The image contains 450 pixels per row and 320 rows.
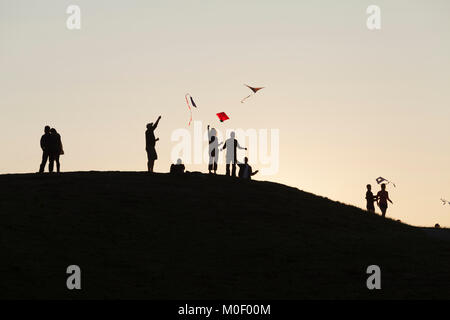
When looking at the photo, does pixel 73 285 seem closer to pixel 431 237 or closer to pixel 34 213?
pixel 34 213

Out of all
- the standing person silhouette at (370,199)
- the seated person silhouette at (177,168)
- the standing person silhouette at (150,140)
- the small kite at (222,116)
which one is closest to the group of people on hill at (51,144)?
the standing person silhouette at (150,140)

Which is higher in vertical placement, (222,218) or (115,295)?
(222,218)

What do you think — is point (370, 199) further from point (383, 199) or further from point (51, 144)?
point (51, 144)

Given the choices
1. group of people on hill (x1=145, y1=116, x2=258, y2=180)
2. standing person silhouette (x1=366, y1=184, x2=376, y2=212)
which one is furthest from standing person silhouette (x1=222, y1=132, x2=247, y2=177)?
standing person silhouette (x1=366, y1=184, x2=376, y2=212)

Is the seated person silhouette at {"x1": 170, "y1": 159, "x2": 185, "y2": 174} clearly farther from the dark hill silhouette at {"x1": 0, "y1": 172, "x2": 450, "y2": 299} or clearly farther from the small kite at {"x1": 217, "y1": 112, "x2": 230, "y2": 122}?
the small kite at {"x1": 217, "y1": 112, "x2": 230, "y2": 122}

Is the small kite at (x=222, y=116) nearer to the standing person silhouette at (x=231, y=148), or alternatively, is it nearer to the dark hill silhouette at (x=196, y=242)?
the standing person silhouette at (x=231, y=148)

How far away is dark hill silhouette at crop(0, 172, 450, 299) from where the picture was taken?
96.3 feet

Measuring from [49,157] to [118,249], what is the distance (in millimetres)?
12852

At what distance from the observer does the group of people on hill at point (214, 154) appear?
45.2m

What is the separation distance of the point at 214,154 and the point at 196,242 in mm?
13007

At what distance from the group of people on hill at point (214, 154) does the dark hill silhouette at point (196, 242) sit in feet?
3.13
